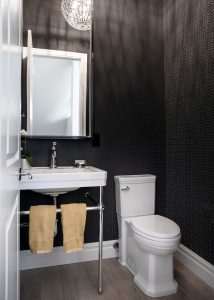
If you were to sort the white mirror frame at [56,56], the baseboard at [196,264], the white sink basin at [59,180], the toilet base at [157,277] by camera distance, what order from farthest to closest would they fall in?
the white mirror frame at [56,56], the baseboard at [196,264], the toilet base at [157,277], the white sink basin at [59,180]

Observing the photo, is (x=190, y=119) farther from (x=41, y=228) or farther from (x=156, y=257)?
(x=41, y=228)

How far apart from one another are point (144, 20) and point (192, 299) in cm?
249

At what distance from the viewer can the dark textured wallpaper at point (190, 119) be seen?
1.81 m

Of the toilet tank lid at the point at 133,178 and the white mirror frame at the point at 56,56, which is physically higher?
the white mirror frame at the point at 56,56

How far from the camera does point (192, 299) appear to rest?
5.12 ft

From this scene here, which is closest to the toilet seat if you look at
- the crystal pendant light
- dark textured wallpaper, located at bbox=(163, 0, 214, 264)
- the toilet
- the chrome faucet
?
the toilet

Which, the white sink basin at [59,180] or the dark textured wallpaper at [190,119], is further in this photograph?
the dark textured wallpaper at [190,119]

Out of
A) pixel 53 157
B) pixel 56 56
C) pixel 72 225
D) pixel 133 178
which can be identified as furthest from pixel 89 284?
pixel 56 56

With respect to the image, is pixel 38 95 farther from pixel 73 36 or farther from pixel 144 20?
pixel 144 20

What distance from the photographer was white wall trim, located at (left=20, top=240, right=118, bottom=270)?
1.94m

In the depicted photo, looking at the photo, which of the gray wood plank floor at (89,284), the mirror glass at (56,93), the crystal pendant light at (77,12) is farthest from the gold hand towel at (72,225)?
the crystal pendant light at (77,12)

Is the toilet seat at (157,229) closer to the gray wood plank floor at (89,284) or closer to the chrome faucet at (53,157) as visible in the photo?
the gray wood plank floor at (89,284)

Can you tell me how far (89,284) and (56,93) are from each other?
1.61m

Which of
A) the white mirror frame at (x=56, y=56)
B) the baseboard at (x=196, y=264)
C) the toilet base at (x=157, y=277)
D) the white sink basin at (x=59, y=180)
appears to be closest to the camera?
the white sink basin at (x=59, y=180)
